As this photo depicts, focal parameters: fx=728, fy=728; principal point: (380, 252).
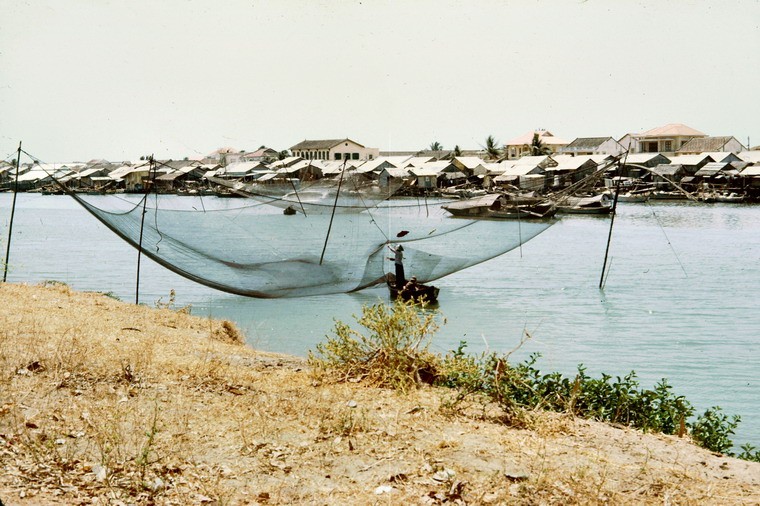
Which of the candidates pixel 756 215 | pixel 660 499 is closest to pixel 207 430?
pixel 660 499

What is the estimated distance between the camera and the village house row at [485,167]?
32.1 m

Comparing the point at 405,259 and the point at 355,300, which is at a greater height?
the point at 405,259

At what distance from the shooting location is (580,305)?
1035 centimetres

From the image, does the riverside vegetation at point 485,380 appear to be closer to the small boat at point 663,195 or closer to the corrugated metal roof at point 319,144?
the small boat at point 663,195

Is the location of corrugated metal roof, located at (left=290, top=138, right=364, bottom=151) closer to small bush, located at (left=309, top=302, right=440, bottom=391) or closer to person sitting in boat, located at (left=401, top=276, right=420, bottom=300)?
person sitting in boat, located at (left=401, top=276, right=420, bottom=300)

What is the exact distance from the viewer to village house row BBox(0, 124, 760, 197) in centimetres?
3206

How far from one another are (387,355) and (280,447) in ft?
3.77

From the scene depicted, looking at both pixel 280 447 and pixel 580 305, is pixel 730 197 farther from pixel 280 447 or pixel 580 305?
pixel 280 447

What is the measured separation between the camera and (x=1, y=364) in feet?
11.8

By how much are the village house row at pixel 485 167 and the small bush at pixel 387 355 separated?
22818mm

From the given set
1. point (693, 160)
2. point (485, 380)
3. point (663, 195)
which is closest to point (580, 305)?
point (485, 380)

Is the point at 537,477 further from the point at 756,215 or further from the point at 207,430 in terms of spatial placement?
the point at 756,215

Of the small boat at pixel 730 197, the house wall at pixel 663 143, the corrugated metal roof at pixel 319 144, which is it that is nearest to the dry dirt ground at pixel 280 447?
the small boat at pixel 730 197

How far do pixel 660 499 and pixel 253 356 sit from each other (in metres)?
3.00
